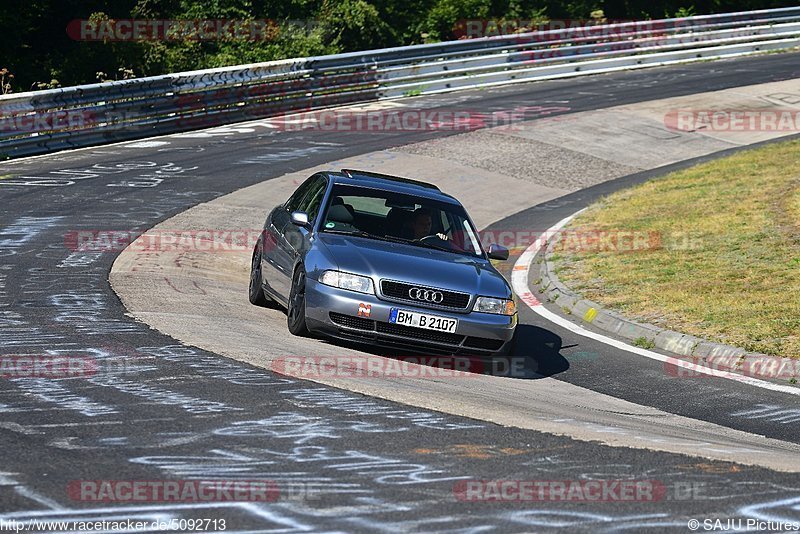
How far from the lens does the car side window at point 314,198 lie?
1170cm

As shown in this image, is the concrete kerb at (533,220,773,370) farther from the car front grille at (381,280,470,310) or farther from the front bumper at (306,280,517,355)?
the car front grille at (381,280,470,310)

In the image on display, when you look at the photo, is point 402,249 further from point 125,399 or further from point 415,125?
point 415,125

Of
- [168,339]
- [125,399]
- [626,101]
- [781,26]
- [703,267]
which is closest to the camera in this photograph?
[125,399]

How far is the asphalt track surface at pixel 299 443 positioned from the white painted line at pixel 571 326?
0.77 feet

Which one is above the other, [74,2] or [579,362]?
[74,2]

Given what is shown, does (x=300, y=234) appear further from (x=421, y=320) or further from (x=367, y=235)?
(x=421, y=320)

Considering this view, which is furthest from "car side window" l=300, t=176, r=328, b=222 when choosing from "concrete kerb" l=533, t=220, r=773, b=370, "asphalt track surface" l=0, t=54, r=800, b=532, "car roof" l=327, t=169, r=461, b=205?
"concrete kerb" l=533, t=220, r=773, b=370

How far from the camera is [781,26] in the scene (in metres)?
37.5

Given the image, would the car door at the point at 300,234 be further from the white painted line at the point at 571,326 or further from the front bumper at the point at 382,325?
the white painted line at the point at 571,326

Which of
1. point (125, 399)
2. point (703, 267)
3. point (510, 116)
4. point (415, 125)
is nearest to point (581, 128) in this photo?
point (510, 116)

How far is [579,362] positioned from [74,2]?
1011 inches

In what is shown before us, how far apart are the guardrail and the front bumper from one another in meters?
12.8

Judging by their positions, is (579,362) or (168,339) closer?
(168,339)

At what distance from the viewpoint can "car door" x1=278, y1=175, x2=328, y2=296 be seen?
11109 millimetres
